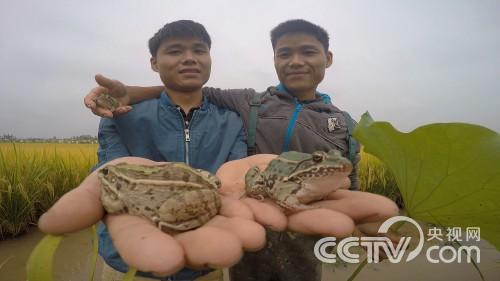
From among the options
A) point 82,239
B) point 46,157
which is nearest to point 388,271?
point 82,239

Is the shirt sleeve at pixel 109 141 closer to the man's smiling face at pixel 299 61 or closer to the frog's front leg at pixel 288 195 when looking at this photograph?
the frog's front leg at pixel 288 195

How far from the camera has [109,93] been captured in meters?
3.08

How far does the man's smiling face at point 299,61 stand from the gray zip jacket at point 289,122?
0.61 feet

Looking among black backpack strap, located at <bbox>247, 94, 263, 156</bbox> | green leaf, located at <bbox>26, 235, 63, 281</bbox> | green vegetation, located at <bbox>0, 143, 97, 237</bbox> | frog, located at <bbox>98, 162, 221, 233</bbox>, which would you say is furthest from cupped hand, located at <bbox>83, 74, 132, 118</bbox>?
green vegetation, located at <bbox>0, 143, 97, 237</bbox>

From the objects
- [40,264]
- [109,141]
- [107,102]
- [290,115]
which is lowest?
[40,264]

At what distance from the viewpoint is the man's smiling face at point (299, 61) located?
3.73 m

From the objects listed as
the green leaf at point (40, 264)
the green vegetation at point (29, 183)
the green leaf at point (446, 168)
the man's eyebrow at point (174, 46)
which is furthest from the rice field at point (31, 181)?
the green leaf at point (446, 168)

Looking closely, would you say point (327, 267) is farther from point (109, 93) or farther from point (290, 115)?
point (109, 93)

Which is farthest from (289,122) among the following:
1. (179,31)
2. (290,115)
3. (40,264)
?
(40,264)

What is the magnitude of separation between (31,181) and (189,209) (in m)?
5.31

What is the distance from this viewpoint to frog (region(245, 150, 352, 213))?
2.18 meters

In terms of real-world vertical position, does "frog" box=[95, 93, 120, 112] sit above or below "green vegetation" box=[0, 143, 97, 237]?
above

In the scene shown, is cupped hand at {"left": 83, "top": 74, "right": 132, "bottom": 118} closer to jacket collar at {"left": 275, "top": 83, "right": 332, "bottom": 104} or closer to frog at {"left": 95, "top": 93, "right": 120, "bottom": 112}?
frog at {"left": 95, "top": 93, "right": 120, "bottom": 112}

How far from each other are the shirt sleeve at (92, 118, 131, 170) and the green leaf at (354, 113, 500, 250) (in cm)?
230
